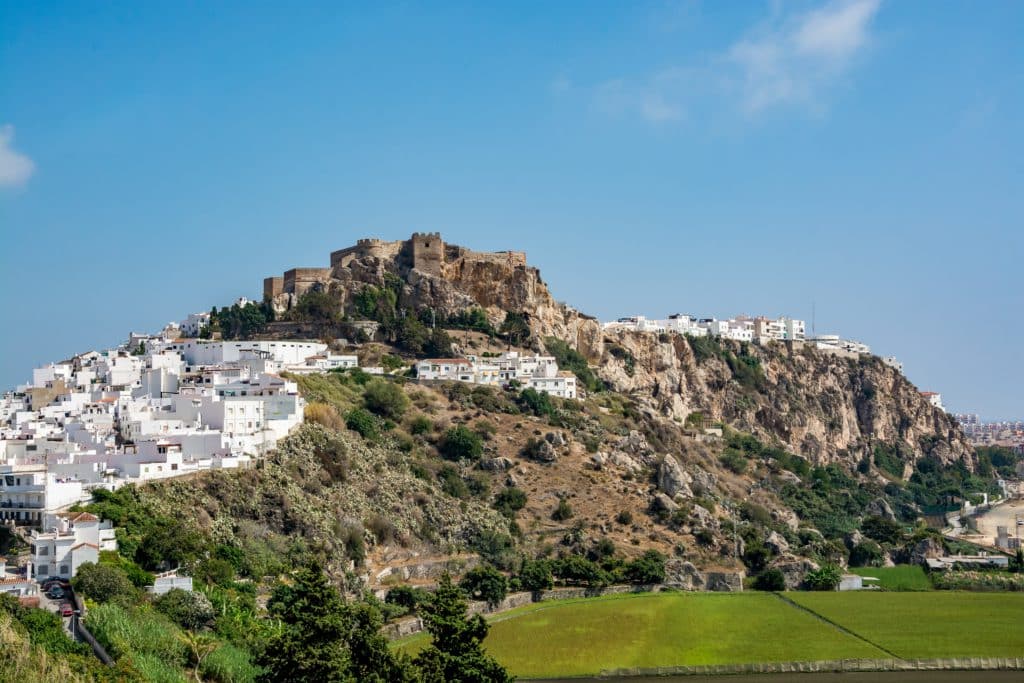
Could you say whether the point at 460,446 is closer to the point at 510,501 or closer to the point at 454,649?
the point at 510,501

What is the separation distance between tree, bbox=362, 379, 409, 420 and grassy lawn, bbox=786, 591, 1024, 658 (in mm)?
20796

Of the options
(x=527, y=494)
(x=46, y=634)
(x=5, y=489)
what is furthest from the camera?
→ (x=527, y=494)

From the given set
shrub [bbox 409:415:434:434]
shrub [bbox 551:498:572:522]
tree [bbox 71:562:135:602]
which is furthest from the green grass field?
shrub [bbox 409:415:434:434]

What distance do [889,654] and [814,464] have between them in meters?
50.3

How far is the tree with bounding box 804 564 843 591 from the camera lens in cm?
5197

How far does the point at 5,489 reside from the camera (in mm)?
37906

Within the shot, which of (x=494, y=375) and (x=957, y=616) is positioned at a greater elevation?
(x=494, y=375)

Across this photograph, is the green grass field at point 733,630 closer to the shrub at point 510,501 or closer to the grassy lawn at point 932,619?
the grassy lawn at point 932,619

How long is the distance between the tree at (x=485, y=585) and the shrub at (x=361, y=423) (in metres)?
12.1

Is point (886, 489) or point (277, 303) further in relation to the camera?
point (886, 489)

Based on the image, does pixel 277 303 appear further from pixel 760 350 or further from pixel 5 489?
pixel 760 350

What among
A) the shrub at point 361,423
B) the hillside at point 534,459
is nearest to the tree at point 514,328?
the hillside at point 534,459

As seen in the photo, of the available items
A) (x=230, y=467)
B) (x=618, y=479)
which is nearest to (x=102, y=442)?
(x=230, y=467)

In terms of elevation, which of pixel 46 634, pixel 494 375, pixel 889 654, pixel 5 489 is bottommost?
pixel 889 654
